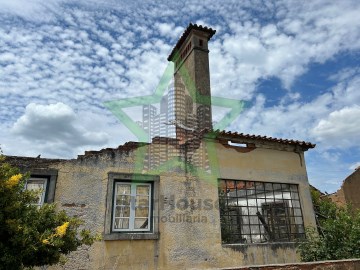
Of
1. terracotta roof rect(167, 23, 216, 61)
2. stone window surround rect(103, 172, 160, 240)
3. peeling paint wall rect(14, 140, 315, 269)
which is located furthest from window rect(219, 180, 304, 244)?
terracotta roof rect(167, 23, 216, 61)

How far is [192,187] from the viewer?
802cm

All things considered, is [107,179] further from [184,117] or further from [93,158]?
[184,117]

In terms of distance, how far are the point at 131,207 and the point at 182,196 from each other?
4.55ft

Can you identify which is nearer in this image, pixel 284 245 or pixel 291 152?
pixel 284 245

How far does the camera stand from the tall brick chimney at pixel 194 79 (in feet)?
48.1

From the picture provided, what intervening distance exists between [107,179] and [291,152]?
20.3 ft

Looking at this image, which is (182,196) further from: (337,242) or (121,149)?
(337,242)

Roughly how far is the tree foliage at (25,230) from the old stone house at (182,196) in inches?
84.1

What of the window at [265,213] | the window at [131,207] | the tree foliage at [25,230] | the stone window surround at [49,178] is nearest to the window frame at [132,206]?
the window at [131,207]

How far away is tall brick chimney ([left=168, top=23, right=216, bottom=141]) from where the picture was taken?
14672 mm

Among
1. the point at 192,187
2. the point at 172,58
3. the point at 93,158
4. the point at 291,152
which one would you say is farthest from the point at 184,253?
the point at 172,58

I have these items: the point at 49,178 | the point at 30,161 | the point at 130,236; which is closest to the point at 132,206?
the point at 130,236

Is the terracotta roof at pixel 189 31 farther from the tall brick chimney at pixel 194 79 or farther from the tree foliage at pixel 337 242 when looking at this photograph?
the tree foliage at pixel 337 242

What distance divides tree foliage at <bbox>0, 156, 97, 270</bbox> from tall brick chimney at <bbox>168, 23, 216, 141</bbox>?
9565 mm
